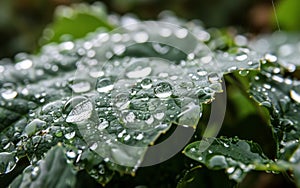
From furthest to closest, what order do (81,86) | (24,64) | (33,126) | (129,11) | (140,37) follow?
(129,11), (140,37), (24,64), (81,86), (33,126)

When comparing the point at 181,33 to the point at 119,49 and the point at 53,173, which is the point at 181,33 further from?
the point at 53,173

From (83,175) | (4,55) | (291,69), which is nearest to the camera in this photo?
(83,175)

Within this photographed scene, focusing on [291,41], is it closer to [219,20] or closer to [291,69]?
[291,69]

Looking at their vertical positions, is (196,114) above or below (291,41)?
above

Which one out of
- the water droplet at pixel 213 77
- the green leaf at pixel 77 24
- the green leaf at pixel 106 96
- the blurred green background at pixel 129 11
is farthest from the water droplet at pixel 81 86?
the blurred green background at pixel 129 11

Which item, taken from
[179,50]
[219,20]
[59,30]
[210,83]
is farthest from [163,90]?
[219,20]

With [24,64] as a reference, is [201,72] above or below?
above

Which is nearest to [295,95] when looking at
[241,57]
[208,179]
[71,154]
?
[241,57]

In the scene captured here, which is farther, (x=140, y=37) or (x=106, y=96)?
(x=140, y=37)
